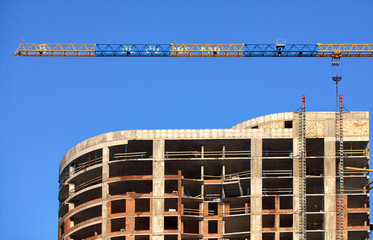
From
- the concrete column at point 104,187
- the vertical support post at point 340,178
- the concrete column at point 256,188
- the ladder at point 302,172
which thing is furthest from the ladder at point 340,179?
the concrete column at point 104,187

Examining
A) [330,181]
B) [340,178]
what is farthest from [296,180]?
[340,178]

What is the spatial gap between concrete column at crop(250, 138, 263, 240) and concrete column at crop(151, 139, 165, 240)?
12.3 m

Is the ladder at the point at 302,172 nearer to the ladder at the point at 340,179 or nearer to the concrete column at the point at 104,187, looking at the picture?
the ladder at the point at 340,179

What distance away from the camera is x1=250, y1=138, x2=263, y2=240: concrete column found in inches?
4889

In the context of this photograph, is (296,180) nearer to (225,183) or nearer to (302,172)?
(302,172)

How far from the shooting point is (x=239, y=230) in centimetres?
12738

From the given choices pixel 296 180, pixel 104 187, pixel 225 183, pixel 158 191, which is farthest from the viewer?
pixel 104 187

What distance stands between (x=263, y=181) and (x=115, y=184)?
20758 millimetres

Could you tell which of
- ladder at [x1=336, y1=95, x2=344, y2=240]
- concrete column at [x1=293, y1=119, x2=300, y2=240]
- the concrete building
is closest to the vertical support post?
ladder at [x1=336, y1=95, x2=344, y2=240]

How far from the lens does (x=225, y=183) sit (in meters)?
127

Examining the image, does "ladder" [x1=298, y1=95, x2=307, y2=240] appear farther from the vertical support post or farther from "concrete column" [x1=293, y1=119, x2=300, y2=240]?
the vertical support post

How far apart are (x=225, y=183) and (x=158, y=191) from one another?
9.47 meters

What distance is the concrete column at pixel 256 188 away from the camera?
407 feet

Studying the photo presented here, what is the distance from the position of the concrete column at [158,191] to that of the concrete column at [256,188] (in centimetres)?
1233
